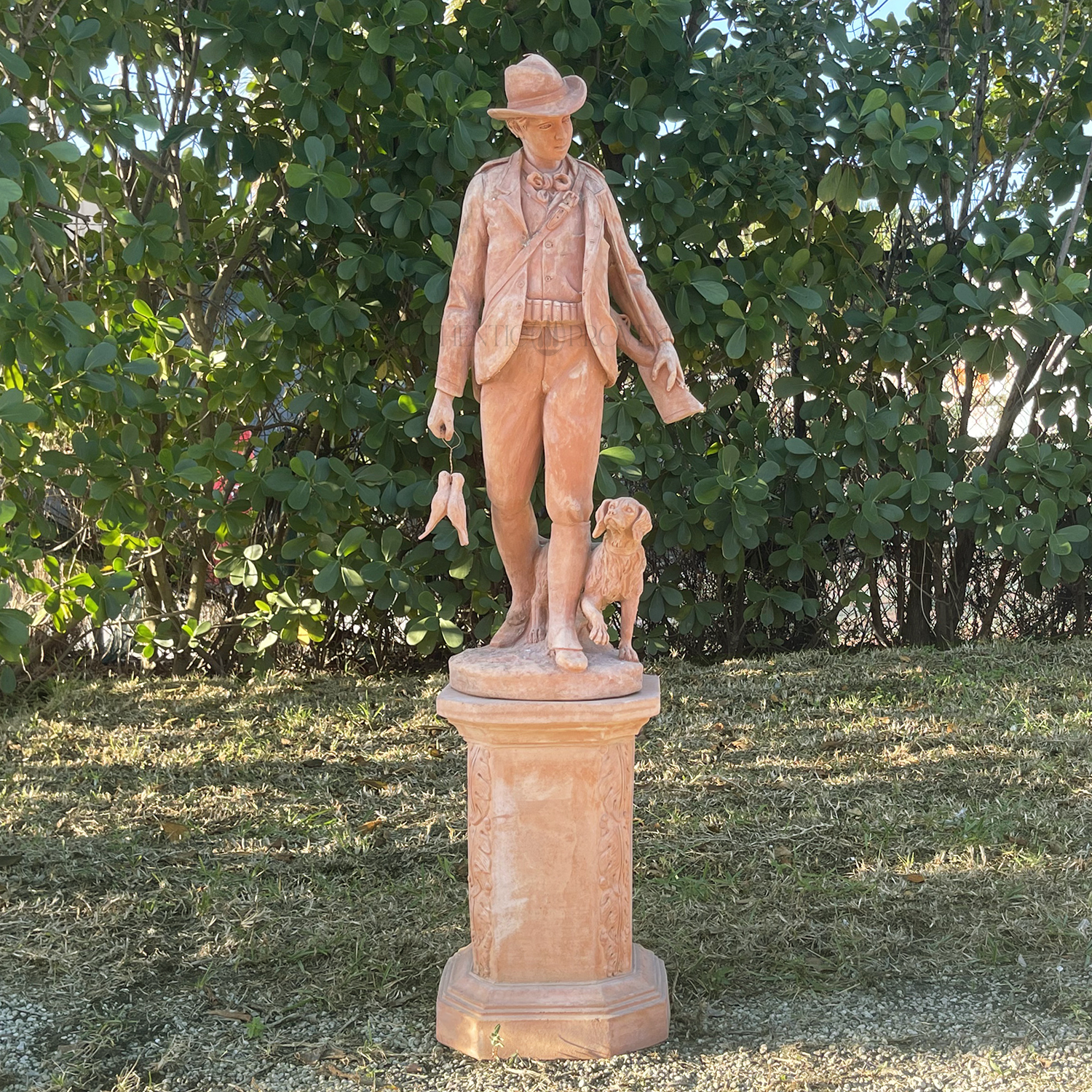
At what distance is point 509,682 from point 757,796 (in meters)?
1.90

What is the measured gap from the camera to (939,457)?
19.1ft

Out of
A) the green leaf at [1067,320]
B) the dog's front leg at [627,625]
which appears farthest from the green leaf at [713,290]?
the dog's front leg at [627,625]

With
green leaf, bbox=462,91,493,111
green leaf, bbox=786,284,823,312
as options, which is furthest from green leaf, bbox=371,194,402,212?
green leaf, bbox=786,284,823,312

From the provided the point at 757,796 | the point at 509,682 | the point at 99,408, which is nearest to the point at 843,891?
the point at 757,796

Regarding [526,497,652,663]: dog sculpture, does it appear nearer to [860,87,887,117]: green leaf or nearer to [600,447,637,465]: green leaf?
[600,447,637,465]: green leaf

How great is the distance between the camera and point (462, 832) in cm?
401

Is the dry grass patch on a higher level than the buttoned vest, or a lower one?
lower

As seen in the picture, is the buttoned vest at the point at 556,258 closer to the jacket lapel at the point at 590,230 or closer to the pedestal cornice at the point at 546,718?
the jacket lapel at the point at 590,230

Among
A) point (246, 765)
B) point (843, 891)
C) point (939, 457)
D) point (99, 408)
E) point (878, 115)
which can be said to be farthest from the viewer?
point (939, 457)

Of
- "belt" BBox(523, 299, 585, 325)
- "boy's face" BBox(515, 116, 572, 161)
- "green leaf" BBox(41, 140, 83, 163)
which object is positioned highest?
"green leaf" BBox(41, 140, 83, 163)

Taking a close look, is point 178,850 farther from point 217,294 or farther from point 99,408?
point 217,294

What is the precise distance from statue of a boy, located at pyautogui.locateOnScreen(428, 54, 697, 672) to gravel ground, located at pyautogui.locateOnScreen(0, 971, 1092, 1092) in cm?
93

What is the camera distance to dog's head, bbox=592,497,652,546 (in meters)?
2.76

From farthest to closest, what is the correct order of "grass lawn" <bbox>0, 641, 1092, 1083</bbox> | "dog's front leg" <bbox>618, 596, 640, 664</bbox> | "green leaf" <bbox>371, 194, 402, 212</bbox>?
1. "green leaf" <bbox>371, 194, 402, 212</bbox>
2. "grass lawn" <bbox>0, 641, 1092, 1083</bbox>
3. "dog's front leg" <bbox>618, 596, 640, 664</bbox>
